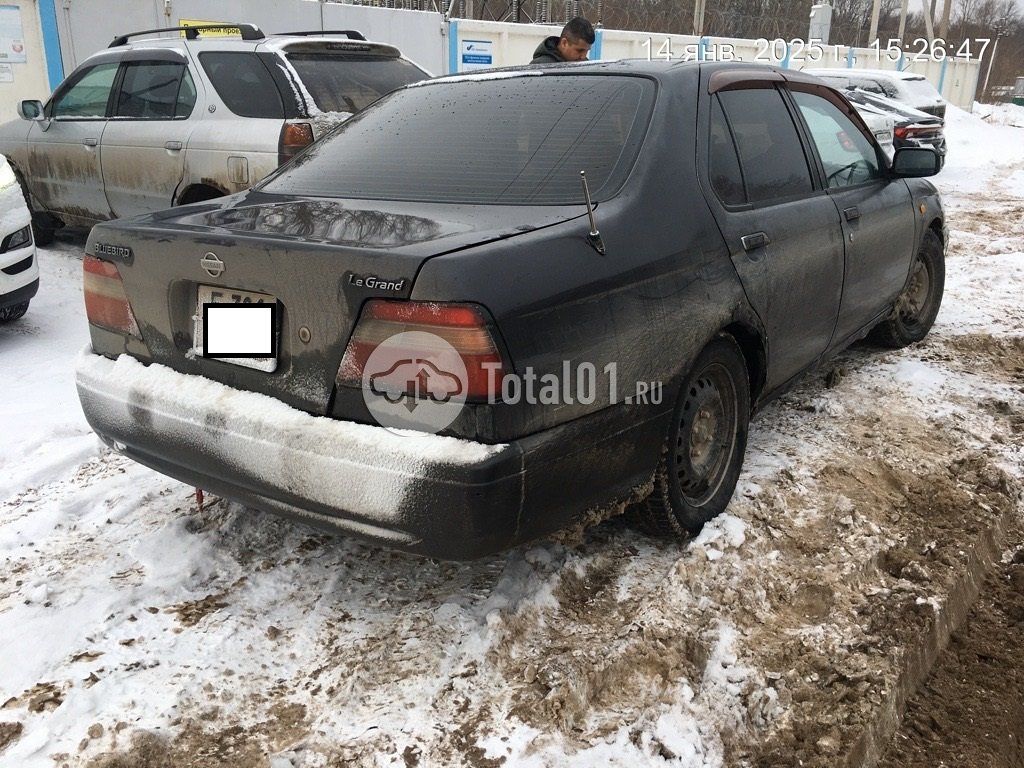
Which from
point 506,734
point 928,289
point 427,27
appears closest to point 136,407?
point 506,734

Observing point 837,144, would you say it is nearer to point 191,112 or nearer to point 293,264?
point 293,264

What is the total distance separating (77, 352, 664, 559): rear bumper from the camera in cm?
213

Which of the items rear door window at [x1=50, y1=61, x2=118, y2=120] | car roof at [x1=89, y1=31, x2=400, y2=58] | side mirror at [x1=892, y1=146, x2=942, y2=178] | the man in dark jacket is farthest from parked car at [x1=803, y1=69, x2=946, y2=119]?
rear door window at [x1=50, y1=61, x2=118, y2=120]

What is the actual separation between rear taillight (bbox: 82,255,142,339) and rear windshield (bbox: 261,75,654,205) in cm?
64

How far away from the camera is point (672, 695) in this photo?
2289 millimetres

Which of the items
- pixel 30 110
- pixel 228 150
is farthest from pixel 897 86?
pixel 30 110

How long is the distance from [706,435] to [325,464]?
146 cm

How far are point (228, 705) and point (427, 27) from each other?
1635 centimetres

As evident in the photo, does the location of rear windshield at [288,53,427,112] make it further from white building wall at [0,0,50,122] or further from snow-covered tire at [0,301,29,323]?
white building wall at [0,0,50,122]

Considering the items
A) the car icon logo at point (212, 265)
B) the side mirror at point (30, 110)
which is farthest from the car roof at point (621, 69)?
the side mirror at point (30, 110)

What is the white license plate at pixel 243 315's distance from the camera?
237 cm

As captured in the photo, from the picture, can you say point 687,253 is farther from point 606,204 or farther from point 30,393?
point 30,393

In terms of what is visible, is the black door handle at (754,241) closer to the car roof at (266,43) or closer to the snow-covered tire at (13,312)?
the car roof at (266,43)

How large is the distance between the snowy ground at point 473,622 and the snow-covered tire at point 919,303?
1.22 metres
